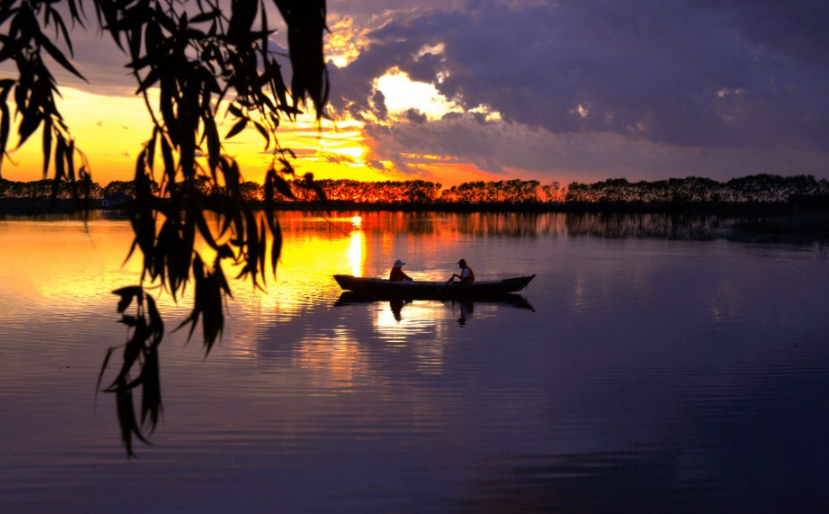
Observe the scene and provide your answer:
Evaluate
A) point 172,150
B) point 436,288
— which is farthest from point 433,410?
point 436,288

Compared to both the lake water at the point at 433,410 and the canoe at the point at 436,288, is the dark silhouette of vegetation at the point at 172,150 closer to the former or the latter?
the lake water at the point at 433,410

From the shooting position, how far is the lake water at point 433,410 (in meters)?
8.94

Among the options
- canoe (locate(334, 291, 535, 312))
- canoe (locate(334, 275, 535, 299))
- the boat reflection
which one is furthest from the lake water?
canoe (locate(334, 275, 535, 299))

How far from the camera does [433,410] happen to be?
12406mm

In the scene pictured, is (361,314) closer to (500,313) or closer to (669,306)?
(500,313)

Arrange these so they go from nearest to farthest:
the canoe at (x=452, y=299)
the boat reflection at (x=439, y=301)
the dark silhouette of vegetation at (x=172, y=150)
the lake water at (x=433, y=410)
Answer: the dark silhouette of vegetation at (x=172, y=150), the lake water at (x=433, y=410), the boat reflection at (x=439, y=301), the canoe at (x=452, y=299)

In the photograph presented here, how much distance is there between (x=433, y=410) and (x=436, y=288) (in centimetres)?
1454

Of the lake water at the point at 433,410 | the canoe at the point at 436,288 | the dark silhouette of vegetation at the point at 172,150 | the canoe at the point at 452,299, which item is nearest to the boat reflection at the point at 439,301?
the canoe at the point at 452,299

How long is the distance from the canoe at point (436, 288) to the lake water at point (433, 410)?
0.78 m

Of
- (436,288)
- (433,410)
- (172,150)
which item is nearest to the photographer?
(172,150)

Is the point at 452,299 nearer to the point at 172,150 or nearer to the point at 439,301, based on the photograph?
the point at 439,301

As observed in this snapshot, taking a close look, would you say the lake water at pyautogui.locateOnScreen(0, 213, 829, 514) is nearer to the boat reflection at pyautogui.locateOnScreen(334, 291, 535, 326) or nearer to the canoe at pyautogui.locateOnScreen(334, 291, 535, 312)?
the boat reflection at pyautogui.locateOnScreen(334, 291, 535, 326)

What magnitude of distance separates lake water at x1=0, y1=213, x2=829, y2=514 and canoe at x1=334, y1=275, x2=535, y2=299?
0.78 metres

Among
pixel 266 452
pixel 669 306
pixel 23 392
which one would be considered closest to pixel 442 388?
pixel 266 452
